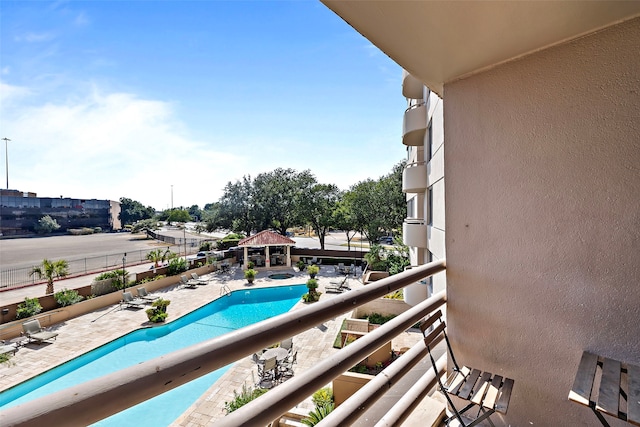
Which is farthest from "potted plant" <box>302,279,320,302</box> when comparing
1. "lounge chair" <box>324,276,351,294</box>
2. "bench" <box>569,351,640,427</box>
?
"bench" <box>569,351,640,427</box>

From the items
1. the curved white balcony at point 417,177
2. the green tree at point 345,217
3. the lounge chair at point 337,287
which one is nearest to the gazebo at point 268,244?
the green tree at point 345,217

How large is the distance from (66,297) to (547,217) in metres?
18.0

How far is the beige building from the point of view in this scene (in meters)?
1.57

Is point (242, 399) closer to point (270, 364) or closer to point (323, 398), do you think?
point (323, 398)

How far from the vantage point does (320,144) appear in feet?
89.1

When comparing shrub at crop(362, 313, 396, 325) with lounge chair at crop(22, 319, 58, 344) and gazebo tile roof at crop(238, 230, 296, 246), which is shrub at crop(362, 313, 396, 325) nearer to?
gazebo tile roof at crop(238, 230, 296, 246)

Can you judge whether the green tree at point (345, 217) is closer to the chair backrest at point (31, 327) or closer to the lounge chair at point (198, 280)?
the lounge chair at point (198, 280)

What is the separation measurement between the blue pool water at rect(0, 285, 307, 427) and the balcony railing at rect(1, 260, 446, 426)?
3.49m

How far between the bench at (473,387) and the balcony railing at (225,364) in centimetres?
50

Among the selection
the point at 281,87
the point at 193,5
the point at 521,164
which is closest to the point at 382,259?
the point at 281,87

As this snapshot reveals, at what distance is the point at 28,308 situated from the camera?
40.7ft

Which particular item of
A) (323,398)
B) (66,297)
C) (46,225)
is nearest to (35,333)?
(66,297)

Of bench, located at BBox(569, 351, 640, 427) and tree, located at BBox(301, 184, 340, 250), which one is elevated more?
tree, located at BBox(301, 184, 340, 250)

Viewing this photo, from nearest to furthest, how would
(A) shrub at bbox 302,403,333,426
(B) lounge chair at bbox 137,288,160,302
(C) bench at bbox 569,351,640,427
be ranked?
1. (C) bench at bbox 569,351,640,427
2. (A) shrub at bbox 302,403,333,426
3. (B) lounge chair at bbox 137,288,160,302
